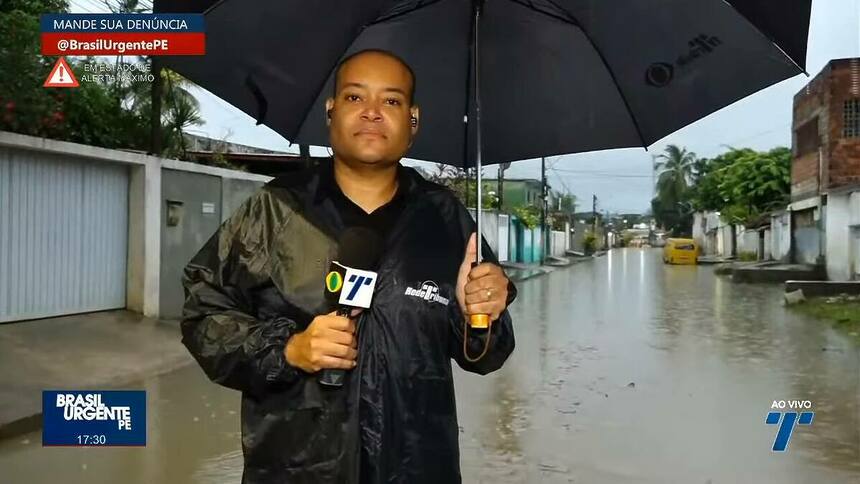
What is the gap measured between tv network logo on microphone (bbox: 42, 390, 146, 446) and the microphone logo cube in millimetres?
2769

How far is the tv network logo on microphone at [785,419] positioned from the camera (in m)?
4.38

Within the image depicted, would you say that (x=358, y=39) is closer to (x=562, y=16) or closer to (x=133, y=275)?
(x=562, y=16)

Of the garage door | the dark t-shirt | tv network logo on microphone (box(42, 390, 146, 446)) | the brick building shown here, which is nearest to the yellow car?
the brick building

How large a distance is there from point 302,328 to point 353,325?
13 centimetres

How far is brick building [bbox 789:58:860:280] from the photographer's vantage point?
37.1 feet

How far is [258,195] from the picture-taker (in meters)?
1.54

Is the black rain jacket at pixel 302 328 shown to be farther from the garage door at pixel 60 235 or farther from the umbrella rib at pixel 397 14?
the garage door at pixel 60 235

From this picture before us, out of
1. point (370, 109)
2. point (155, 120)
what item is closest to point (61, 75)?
point (155, 120)

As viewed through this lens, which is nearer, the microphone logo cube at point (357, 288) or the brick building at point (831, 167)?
the microphone logo cube at point (357, 288)

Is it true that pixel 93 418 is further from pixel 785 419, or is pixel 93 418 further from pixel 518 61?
pixel 785 419

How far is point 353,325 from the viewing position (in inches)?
54.3

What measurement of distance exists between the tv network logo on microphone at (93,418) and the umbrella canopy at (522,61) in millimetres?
2219

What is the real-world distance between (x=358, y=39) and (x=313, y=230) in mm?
768

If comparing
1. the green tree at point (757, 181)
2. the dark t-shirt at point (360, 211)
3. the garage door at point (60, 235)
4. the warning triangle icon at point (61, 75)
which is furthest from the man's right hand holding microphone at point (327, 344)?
the green tree at point (757, 181)
